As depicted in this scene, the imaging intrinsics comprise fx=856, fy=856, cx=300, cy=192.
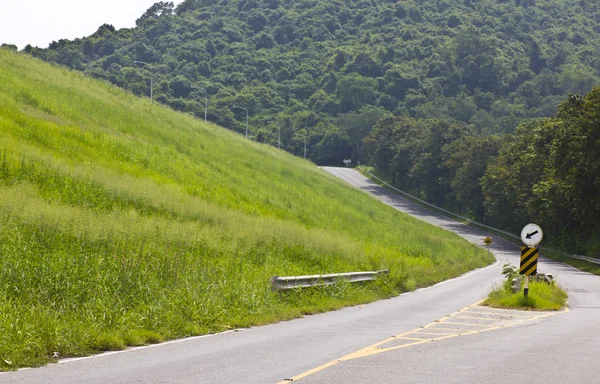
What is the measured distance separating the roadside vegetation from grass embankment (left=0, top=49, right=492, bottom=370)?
3591 mm

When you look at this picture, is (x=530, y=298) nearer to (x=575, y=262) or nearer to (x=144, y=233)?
(x=144, y=233)

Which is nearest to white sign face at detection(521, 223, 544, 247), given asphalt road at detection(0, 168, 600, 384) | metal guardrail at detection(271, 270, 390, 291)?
asphalt road at detection(0, 168, 600, 384)

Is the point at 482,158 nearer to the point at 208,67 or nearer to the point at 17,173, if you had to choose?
the point at 17,173

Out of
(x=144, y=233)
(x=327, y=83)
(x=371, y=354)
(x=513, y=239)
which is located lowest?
(x=513, y=239)

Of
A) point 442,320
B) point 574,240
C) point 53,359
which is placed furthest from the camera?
point 574,240

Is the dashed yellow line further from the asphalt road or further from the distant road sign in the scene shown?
the distant road sign

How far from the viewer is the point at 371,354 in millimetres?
12242

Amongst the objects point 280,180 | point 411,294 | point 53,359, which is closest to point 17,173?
point 411,294

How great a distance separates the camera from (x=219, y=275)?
Answer: 734 inches

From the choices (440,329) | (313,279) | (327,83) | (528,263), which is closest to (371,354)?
(440,329)

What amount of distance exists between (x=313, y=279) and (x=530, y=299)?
5620 mm

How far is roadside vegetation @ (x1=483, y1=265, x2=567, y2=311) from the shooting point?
2169cm

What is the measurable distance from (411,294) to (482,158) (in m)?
70.2

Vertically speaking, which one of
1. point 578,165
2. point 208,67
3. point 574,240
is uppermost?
point 208,67
